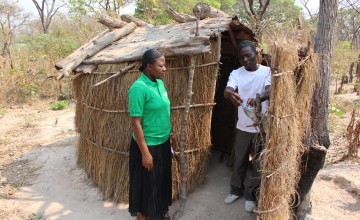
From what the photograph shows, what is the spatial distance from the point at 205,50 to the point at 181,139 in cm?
109

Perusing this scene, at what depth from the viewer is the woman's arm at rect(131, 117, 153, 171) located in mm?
2793

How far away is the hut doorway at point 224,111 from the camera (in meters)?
4.97

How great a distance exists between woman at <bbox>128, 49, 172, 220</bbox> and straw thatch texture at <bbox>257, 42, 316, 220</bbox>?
0.98m

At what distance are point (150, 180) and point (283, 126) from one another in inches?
53.8

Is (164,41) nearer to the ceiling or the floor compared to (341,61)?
nearer to the floor

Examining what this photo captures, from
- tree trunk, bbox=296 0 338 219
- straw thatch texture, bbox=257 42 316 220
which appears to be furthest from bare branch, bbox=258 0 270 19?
straw thatch texture, bbox=257 42 316 220

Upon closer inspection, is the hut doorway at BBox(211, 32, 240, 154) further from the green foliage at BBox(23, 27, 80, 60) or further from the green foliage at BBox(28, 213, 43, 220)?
Result: the green foliage at BBox(23, 27, 80, 60)

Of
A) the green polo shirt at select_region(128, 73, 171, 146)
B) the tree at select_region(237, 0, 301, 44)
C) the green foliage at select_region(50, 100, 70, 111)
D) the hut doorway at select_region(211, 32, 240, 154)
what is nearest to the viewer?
the green polo shirt at select_region(128, 73, 171, 146)

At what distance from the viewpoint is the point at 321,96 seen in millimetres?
3668

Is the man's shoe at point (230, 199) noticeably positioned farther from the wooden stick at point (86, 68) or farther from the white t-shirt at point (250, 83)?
the wooden stick at point (86, 68)

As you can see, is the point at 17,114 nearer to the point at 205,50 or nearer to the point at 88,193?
the point at 88,193

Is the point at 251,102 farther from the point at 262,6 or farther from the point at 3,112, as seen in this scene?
the point at 3,112

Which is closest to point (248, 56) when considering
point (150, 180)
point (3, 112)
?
point (150, 180)

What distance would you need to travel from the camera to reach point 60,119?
8.46 meters
